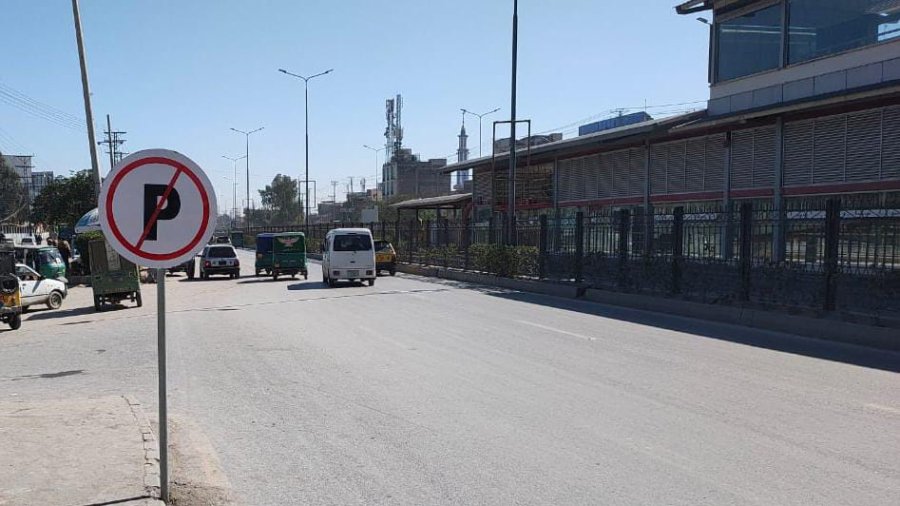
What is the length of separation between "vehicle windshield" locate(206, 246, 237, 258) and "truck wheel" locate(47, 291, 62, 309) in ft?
47.6

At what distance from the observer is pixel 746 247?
15.8m

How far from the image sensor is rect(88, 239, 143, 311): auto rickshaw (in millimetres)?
20672

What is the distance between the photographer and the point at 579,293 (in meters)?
22.2

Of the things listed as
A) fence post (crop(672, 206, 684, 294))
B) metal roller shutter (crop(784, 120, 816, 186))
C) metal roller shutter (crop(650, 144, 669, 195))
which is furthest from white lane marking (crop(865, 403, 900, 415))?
metal roller shutter (crop(650, 144, 669, 195))

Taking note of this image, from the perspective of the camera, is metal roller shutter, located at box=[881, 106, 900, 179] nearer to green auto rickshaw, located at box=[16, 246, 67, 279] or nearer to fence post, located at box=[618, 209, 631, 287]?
fence post, located at box=[618, 209, 631, 287]

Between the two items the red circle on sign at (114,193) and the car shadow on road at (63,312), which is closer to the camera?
the red circle on sign at (114,193)

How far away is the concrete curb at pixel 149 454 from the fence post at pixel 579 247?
16491 millimetres

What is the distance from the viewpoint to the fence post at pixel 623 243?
20.3 meters

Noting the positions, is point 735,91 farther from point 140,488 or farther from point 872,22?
point 140,488

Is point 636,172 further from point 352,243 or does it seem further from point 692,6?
point 352,243

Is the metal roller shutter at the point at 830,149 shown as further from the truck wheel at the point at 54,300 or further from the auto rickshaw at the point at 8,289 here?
the truck wheel at the point at 54,300

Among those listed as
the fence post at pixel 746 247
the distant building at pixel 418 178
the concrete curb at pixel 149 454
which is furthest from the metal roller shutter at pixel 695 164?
the distant building at pixel 418 178

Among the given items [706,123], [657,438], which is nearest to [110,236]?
[657,438]

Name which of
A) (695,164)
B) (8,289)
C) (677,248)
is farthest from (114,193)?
(695,164)
